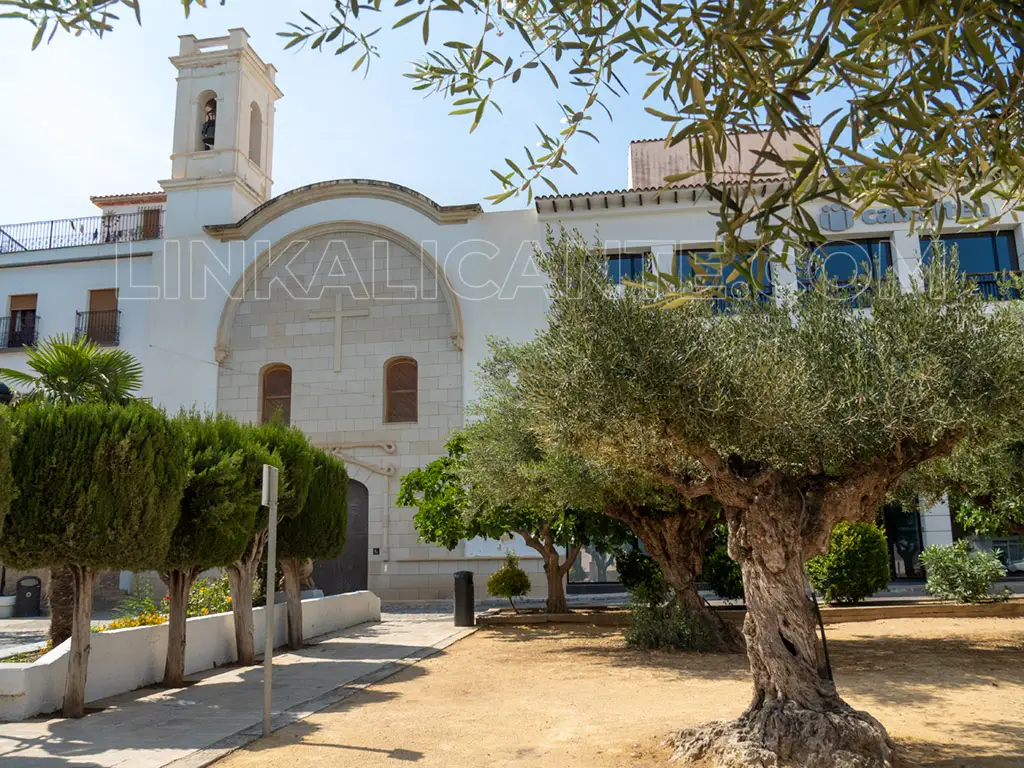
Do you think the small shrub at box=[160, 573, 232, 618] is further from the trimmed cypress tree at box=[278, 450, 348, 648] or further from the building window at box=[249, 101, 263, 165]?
the building window at box=[249, 101, 263, 165]

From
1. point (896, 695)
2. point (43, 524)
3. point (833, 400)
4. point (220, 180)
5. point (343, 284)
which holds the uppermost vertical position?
point (220, 180)

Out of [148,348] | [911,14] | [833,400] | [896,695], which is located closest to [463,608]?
[896,695]

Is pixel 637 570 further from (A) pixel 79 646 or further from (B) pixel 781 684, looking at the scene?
(A) pixel 79 646

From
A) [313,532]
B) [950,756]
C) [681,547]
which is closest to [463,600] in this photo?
[313,532]

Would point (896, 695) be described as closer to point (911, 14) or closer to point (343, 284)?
point (911, 14)

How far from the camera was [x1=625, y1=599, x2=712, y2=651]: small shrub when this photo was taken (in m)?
13.0

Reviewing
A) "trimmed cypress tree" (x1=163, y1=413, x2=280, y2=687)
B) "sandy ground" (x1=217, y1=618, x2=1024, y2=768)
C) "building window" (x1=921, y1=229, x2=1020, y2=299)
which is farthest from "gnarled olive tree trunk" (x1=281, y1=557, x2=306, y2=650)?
"building window" (x1=921, y1=229, x2=1020, y2=299)

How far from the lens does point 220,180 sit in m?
25.9

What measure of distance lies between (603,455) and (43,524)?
5403 millimetres

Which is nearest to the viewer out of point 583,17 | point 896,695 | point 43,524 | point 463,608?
point 583,17

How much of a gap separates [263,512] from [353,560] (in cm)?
1209

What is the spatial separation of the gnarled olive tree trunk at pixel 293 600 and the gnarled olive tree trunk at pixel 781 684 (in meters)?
8.93

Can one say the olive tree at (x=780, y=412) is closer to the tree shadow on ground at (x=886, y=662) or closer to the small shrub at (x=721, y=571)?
the tree shadow on ground at (x=886, y=662)

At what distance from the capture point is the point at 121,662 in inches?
395
